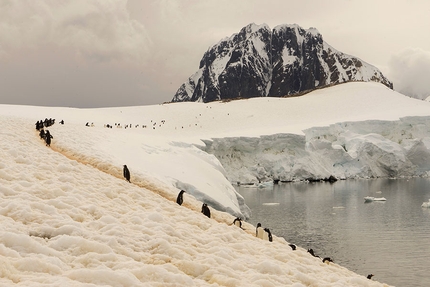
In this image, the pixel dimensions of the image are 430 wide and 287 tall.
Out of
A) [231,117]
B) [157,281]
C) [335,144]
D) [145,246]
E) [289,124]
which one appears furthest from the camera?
[231,117]

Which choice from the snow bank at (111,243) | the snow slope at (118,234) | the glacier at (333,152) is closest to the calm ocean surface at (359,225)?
the snow slope at (118,234)

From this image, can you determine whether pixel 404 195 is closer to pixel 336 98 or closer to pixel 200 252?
pixel 200 252

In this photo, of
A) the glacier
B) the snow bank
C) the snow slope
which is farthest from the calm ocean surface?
the glacier

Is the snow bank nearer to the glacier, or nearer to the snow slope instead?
the snow slope

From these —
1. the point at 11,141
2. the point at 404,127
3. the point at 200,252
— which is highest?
the point at 404,127

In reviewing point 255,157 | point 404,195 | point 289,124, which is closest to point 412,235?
point 404,195

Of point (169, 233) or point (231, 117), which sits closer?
point (169, 233)

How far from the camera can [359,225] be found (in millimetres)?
28219

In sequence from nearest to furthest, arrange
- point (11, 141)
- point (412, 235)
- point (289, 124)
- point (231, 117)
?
point (11, 141) → point (412, 235) → point (289, 124) → point (231, 117)

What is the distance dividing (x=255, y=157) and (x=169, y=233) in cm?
5066

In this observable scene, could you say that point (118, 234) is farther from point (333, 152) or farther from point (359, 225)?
point (333, 152)

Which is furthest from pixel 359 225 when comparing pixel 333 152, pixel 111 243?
pixel 333 152

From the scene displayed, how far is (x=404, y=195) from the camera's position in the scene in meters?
42.1

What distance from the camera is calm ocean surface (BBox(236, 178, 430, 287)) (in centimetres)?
1945
